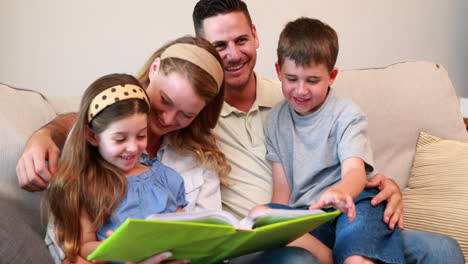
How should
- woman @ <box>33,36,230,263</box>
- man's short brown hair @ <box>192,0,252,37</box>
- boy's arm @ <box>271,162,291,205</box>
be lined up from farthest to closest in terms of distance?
man's short brown hair @ <box>192,0,252,37</box> → boy's arm @ <box>271,162,291,205</box> → woman @ <box>33,36,230,263</box>

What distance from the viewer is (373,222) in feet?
4.49

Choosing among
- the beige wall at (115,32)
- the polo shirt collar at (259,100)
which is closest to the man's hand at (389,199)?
the polo shirt collar at (259,100)

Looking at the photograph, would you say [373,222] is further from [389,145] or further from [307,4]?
[307,4]

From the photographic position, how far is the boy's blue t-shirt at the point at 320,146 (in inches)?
58.4

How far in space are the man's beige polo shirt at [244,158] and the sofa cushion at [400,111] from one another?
43 centimetres

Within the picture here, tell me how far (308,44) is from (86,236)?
81 centimetres

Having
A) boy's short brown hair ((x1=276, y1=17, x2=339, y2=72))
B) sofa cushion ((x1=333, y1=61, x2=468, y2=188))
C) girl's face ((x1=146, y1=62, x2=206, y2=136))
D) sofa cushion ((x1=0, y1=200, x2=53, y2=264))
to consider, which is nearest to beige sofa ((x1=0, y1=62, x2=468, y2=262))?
sofa cushion ((x1=333, y1=61, x2=468, y2=188))

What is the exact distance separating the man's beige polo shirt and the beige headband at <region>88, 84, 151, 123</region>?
478 mm

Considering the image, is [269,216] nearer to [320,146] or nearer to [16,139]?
[320,146]

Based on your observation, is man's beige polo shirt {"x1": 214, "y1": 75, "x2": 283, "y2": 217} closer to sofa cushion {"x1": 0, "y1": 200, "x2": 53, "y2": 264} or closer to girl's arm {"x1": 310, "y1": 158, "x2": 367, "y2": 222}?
girl's arm {"x1": 310, "y1": 158, "x2": 367, "y2": 222}

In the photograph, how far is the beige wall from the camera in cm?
200

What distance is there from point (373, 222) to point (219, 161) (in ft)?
1.57

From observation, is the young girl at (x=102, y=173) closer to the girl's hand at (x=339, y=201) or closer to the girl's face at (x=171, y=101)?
the girl's face at (x=171, y=101)

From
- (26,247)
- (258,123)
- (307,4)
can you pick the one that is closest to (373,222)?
(258,123)
